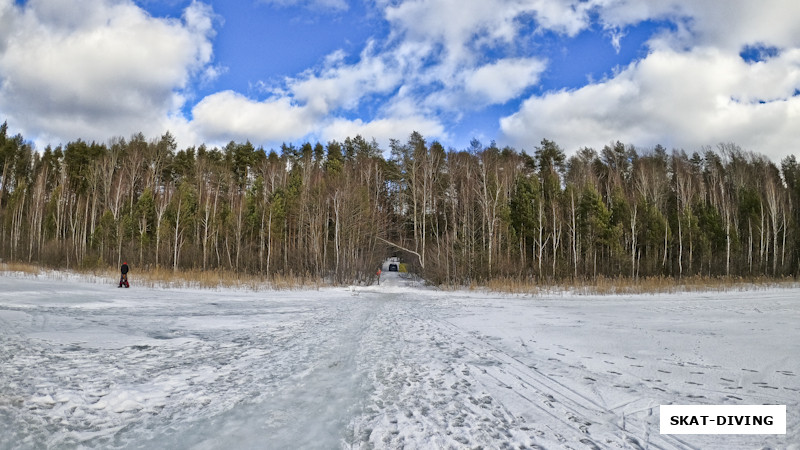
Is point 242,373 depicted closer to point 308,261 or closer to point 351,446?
point 351,446

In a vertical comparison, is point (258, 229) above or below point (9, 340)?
above

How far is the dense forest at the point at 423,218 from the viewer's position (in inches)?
1155

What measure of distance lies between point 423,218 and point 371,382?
2940 cm

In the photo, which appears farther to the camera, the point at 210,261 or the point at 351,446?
the point at 210,261

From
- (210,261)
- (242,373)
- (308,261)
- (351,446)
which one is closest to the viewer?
(351,446)

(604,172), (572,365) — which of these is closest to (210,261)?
(572,365)

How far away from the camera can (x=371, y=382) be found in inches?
176

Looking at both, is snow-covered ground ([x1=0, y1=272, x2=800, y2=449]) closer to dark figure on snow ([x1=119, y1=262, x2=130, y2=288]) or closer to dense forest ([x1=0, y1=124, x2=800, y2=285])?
dark figure on snow ([x1=119, y1=262, x2=130, y2=288])

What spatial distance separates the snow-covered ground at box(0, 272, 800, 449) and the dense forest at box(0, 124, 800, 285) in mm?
18739

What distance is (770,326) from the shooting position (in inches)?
333

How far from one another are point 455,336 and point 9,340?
7500mm

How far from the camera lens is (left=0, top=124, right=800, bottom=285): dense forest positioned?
29.3 metres

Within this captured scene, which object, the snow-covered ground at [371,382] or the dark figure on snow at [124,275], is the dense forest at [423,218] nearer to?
the dark figure on snow at [124,275]

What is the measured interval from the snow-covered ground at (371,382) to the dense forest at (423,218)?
18.7 metres
